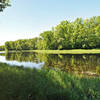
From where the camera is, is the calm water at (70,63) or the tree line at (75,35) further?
the tree line at (75,35)

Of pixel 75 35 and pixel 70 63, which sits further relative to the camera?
pixel 75 35

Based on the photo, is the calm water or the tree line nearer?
the calm water

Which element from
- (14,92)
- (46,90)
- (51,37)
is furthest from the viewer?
(51,37)

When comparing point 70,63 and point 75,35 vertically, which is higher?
point 75,35

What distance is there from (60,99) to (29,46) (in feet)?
350

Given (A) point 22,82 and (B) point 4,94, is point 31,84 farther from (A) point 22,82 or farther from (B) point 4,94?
(B) point 4,94

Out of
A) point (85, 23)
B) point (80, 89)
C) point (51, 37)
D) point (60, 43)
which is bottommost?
point (80, 89)

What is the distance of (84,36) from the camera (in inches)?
2104

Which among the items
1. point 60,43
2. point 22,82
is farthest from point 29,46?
point 22,82

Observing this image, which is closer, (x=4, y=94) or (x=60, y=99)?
(x=4, y=94)

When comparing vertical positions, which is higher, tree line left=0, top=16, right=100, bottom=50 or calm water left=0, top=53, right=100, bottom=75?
tree line left=0, top=16, right=100, bottom=50

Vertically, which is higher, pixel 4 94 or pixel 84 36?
pixel 84 36

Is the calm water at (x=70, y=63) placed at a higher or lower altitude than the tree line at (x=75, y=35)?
lower

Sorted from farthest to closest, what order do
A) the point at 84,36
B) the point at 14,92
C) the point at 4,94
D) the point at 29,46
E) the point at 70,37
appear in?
the point at 29,46
the point at 70,37
the point at 84,36
the point at 14,92
the point at 4,94
